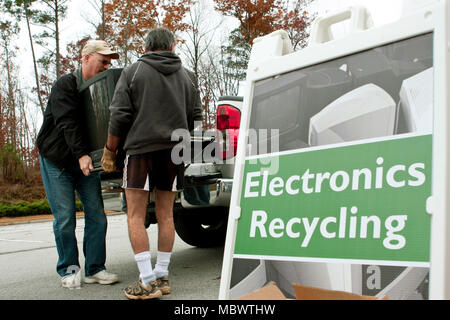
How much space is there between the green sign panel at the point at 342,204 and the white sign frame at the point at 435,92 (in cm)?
3

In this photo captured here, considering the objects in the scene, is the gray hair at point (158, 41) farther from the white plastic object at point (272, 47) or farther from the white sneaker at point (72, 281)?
the white sneaker at point (72, 281)

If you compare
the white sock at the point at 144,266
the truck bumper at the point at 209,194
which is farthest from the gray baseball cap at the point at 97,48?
the white sock at the point at 144,266

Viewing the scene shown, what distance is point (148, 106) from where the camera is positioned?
111 inches

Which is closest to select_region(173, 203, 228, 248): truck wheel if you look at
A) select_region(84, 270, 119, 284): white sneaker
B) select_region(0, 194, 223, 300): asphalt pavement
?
select_region(0, 194, 223, 300): asphalt pavement

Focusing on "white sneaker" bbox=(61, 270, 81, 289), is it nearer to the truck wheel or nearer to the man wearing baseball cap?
the man wearing baseball cap

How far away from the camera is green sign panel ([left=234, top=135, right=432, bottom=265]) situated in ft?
4.46

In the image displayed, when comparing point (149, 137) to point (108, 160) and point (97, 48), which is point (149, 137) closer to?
point (108, 160)

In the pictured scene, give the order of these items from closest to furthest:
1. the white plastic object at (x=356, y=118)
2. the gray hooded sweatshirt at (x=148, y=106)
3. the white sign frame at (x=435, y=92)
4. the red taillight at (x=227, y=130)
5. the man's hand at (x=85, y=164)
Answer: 1. the white sign frame at (x=435, y=92)
2. the white plastic object at (x=356, y=118)
3. the gray hooded sweatshirt at (x=148, y=106)
4. the man's hand at (x=85, y=164)
5. the red taillight at (x=227, y=130)

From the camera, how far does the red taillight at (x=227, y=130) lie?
11.2ft

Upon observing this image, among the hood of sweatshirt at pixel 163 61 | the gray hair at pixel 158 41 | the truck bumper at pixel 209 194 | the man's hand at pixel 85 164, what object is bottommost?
the truck bumper at pixel 209 194

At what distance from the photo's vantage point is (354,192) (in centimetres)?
150

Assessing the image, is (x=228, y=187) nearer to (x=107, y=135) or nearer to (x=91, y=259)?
(x=107, y=135)

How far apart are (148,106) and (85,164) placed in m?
0.70

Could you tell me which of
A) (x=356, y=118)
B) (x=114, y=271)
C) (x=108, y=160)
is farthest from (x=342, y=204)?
(x=114, y=271)
